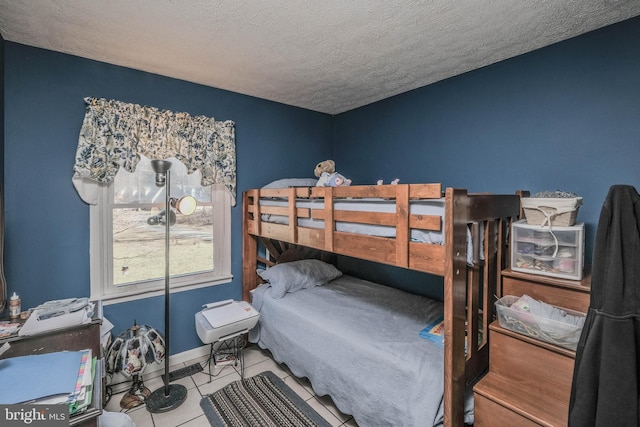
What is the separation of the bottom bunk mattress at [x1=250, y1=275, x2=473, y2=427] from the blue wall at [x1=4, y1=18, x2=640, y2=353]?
61cm

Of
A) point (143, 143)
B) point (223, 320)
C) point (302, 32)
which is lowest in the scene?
point (223, 320)

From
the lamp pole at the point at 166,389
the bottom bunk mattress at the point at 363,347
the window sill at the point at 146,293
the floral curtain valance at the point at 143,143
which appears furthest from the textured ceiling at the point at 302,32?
the bottom bunk mattress at the point at 363,347

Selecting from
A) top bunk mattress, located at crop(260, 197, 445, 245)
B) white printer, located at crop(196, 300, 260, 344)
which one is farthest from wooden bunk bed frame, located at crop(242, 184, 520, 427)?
white printer, located at crop(196, 300, 260, 344)

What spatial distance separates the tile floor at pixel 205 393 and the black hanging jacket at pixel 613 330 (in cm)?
142

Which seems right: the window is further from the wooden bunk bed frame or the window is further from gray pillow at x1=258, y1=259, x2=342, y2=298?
the wooden bunk bed frame

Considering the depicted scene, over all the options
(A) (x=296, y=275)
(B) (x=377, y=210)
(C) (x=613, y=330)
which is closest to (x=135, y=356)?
(A) (x=296, y=275)

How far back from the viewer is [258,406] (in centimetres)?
215

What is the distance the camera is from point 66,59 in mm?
2197

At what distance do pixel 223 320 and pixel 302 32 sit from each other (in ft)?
7.25

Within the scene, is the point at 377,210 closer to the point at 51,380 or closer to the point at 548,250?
the point at 548,250

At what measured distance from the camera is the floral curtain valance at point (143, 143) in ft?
7.34

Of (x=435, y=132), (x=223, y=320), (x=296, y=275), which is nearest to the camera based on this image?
(x=223, y=320)

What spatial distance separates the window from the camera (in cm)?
240

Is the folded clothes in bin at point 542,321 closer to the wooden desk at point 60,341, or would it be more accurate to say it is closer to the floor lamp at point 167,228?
the wooden desk at point 60,341
